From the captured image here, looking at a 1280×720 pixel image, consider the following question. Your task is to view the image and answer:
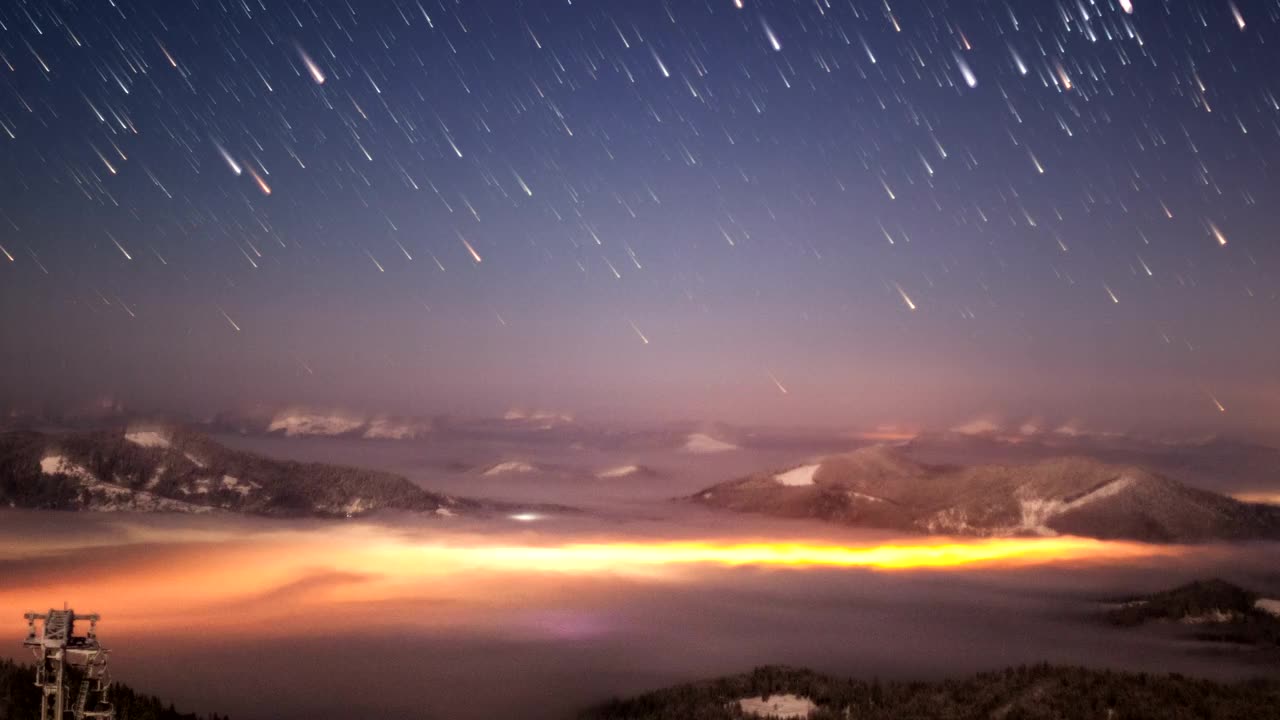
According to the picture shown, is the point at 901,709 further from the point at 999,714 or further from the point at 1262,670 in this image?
the point at 1262,670

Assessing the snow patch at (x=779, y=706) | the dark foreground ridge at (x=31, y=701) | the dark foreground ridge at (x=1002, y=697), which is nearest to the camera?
the dark foreground ridge at (x=1002, y=697)

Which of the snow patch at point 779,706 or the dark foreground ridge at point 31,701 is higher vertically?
the dark foreground ridge at point 31,701

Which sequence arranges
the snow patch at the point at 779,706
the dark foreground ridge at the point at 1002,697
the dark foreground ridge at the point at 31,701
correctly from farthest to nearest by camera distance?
the snow patch at the point at 779,706
the dark foreground ridge at the point at 31,701
the dark foreground ridge at the point at 1002,697

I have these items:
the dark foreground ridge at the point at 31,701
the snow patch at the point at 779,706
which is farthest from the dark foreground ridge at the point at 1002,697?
the dark foreground ridge at the point at 31,701

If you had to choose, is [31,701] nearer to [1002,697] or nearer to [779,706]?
[779,706]

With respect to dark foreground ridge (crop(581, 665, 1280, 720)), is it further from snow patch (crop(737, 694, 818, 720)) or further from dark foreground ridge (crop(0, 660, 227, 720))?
dark foreground ridge (crop(0, 660, 227, 720))

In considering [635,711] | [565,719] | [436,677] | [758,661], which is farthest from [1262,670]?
[436,677]

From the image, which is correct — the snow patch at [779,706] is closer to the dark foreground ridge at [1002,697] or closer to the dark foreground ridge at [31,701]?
the dark foreground ridge at [1002,697]
